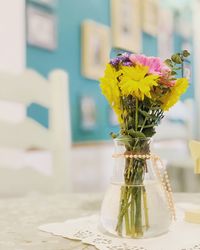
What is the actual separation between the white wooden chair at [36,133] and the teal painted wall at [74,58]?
530 millimetres

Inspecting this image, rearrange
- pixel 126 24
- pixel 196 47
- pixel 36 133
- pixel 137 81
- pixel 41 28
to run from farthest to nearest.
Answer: pixel 196 47, pixel 126 24, pixel 41 28, pixel 36 133, pixel 137 81

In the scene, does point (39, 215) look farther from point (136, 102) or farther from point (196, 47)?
point (196, 47)

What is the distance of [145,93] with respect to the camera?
66 centimetres

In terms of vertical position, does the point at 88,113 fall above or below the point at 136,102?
above

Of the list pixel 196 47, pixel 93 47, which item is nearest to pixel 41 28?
pixel 93 47

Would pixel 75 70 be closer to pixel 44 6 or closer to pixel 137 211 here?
pixel 44 6

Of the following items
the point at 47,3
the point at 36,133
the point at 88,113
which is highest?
the point at 47,3

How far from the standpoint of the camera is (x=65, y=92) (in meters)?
1.49

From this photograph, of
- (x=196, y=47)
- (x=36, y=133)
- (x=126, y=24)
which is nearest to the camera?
(x=36, y=133)

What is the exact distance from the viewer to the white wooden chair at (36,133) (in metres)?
1.37

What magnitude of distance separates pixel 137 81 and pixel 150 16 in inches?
95.3

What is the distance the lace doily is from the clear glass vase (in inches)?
0.7

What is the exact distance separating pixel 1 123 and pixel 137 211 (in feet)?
2.64

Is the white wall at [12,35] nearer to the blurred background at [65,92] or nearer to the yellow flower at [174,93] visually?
the blurred background at [65,92]
